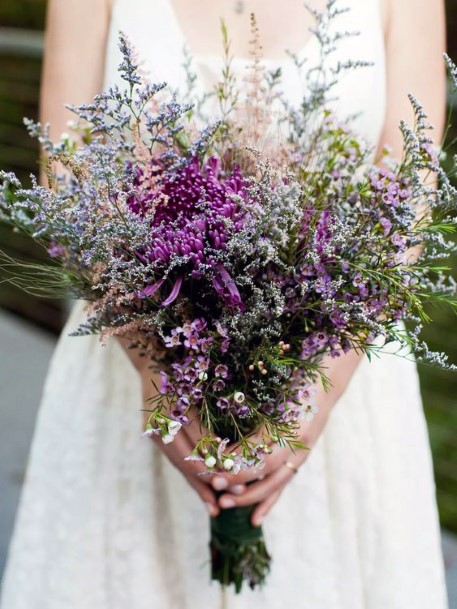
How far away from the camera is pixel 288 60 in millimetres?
1812

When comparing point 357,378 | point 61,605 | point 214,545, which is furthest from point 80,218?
point 61,605

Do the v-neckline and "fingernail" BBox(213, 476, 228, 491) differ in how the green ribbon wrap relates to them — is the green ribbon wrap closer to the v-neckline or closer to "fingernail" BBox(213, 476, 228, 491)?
"fingernail" BBox(213, 476, 228, 491)

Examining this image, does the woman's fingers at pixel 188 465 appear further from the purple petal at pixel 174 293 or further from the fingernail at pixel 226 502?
the purple petal at pixel 174 293

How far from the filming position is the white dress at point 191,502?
1.83 m

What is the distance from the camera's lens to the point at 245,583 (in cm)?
185

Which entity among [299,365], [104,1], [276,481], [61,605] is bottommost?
[61,605]

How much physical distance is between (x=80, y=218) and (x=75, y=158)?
0.10 meters

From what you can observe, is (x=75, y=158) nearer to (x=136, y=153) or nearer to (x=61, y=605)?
(x=136, y=153)

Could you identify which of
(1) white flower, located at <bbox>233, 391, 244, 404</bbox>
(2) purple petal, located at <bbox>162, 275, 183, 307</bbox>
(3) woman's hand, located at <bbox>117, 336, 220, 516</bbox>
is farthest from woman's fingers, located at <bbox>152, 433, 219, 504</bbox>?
(2) purple petal, located at <bbox>162, 275, 183, 307</bbox>

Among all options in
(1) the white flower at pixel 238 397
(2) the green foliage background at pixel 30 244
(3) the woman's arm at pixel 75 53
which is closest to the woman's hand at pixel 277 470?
(1) the white flower at pixel 238 397

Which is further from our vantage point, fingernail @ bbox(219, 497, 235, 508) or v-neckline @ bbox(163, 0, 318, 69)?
v-neckline @ bbox(163, 0, 318, 69)

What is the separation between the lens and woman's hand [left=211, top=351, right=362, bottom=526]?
150 centimetres

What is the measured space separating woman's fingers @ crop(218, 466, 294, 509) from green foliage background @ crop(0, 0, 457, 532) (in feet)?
6.14

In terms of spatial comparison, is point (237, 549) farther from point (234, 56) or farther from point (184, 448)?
point (234, 56)
